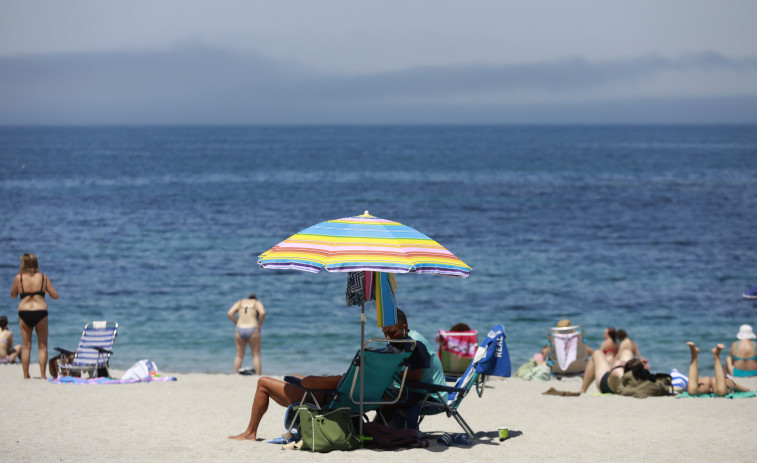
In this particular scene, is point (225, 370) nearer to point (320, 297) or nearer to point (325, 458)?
point (320, 297)

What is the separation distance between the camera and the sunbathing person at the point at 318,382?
22.7ft

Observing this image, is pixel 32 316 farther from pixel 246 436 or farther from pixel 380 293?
pixel 380 293

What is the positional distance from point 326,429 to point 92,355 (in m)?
5.24

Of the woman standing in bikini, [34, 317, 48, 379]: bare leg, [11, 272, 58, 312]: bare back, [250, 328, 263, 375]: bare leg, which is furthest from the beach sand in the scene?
[250, 328, 263, 375]: bare leg

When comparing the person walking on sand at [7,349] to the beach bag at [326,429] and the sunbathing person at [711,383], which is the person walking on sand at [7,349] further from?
the sunbathing person at [711,383]

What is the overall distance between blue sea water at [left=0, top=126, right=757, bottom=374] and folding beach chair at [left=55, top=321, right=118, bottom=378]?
313 cm

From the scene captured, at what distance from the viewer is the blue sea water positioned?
17.1m

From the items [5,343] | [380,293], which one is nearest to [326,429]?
[380,293]

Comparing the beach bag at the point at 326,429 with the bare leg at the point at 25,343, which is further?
the bare leg at the point at 25,343

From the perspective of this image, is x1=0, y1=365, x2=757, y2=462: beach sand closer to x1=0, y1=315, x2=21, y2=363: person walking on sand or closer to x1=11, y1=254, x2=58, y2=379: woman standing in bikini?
x1=11, y1=254, x2=58, y2=379: woman standing in bikini

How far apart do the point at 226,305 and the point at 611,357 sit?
390 inches

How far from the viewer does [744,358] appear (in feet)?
39.1

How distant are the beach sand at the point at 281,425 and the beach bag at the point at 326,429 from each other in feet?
0.44

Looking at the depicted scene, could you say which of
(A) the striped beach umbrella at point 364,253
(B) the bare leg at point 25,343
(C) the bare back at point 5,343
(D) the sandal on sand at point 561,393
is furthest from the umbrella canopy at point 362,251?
(C) the bare back at point 5,343
